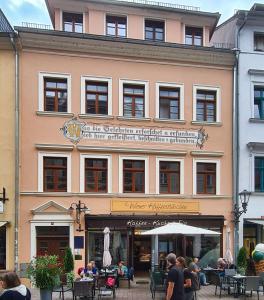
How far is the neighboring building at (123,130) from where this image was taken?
69.5 ft

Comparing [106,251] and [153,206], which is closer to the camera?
[106,251]

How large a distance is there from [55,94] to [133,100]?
11.7ft

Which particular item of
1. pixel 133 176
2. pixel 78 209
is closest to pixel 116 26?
pixel 133 176

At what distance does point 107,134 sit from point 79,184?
2.55m

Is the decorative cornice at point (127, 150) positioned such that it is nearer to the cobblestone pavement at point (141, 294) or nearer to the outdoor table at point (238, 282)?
the cobblestone pavement at point (141, 294)

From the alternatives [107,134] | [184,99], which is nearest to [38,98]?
[107,134]

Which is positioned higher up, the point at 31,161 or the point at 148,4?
the point at 148,4

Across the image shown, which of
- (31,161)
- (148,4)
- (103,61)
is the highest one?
(148,4)

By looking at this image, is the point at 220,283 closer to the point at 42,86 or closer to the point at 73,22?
the point at 42,86

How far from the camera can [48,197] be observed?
21.0 m

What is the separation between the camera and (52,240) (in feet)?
69.2

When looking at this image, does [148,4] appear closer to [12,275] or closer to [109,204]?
[109,204]

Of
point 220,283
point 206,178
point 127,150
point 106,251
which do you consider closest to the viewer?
point 220,283

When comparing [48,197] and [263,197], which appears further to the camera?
[263,197]
